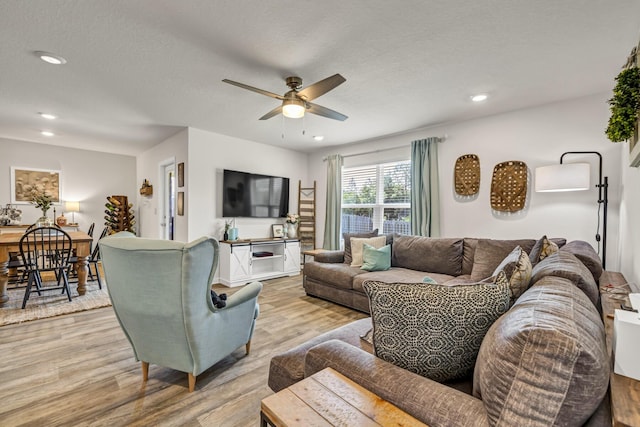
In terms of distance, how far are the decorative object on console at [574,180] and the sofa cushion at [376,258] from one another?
5.89 ft

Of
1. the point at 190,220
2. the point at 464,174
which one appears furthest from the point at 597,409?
the point at 190,220

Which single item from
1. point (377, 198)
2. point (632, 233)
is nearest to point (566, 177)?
point (632, 233)

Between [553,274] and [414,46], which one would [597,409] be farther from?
[414,46]

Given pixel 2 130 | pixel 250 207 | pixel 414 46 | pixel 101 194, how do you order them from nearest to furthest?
pixel 414 46, pixel 2 130, pixel 250 207, pixel 101 194

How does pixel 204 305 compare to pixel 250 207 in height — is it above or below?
below

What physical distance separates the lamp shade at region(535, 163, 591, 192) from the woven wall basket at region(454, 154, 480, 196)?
0.92 metres

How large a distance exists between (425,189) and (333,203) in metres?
1.84

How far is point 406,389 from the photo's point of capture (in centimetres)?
92

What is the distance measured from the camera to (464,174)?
392 cm

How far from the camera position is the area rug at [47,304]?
3.14 metres

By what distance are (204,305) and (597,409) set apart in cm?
186

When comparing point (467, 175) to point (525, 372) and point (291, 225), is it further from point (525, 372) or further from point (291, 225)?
point (525, 372)

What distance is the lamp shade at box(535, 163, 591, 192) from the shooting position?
9.04 ft

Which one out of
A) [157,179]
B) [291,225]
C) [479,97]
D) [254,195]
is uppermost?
[479,97]
